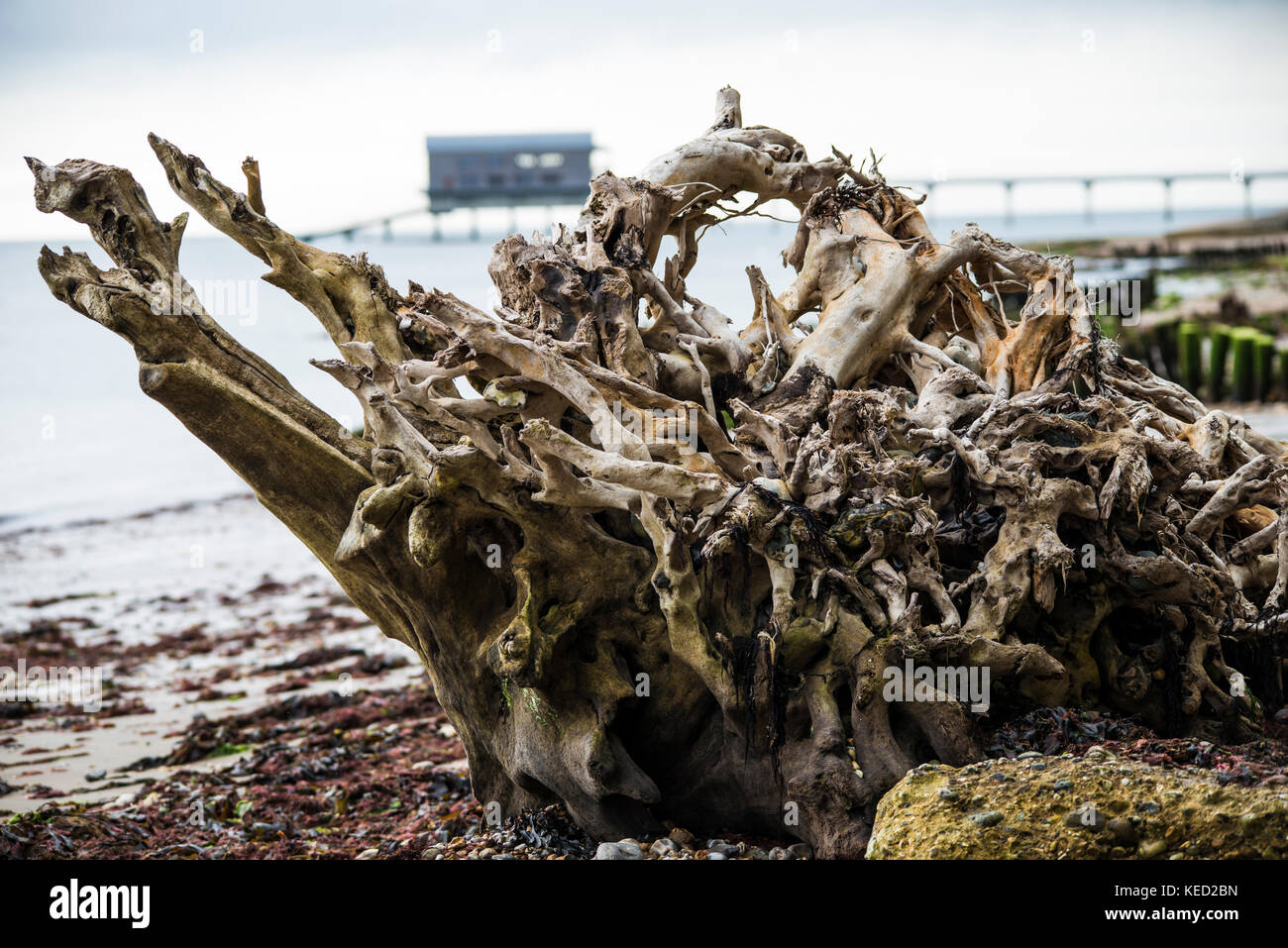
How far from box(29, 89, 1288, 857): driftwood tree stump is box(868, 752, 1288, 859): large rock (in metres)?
0.41

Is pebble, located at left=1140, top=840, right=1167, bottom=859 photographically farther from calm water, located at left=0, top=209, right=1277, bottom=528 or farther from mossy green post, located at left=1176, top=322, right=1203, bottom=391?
mossy green post, located at left=1176, top=322, right=1203, bottom=391

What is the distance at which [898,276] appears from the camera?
5.33m

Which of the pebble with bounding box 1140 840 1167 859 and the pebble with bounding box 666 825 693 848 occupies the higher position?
the pebble with bounding box 1140 840 1167 859

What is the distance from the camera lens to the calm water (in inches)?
795

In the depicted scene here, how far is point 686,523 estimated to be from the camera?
167 inches

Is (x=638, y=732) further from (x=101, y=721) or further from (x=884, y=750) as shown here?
(x=101, y=721)

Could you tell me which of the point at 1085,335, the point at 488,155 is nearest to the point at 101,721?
the point at 1085,335

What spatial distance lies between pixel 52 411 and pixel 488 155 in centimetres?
1244

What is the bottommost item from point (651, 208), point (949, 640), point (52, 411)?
point (52, 411)
